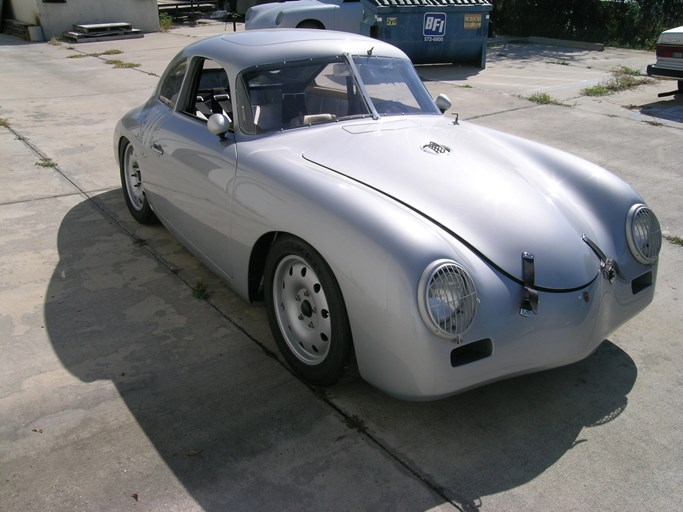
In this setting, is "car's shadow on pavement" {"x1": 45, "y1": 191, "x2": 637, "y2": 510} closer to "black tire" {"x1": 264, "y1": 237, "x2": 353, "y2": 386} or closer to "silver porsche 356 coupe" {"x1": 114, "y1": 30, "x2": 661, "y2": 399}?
"black tire" {"x1": 264, "y1": 237, "x2": 353, "y2": 386}

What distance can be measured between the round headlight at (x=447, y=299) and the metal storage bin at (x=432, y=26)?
956cm

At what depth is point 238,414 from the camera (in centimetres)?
316

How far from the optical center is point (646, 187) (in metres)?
6.26

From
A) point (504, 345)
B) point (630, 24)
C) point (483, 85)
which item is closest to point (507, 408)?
point (504, 345)

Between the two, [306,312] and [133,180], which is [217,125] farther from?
[133,180]

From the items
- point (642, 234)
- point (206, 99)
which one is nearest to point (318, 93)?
point (206, 99)

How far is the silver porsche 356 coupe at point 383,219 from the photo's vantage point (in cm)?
279

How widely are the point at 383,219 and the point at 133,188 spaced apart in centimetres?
312

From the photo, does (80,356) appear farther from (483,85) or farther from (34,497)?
(483,85)

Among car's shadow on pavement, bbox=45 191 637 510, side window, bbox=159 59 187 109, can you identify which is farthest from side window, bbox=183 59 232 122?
car's shadow on pavement, bbox=45 191 637 510

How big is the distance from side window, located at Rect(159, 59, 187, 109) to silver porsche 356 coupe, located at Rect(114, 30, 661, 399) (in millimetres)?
25

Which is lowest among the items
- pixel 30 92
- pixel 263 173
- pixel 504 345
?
pixel 30 92

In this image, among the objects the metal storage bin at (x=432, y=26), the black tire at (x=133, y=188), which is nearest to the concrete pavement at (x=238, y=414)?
the black tire at (x=133, y=188)

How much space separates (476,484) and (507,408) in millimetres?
572
